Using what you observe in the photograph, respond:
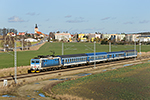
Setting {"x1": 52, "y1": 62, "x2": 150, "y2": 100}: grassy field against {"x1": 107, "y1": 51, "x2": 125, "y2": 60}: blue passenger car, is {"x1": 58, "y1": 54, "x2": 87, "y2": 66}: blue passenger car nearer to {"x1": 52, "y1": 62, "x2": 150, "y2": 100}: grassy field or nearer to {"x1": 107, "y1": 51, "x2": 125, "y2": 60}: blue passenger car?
{"x1": 107, "y1": 51, "x2": 125, "y2": 60}: blue passenger car

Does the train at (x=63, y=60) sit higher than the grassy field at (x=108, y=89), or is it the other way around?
the train at (x=63, y=60)

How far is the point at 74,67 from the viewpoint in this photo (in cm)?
5547

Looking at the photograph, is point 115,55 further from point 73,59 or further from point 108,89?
point 108,89

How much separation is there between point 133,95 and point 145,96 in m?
1.71

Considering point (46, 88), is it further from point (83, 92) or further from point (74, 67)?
point (74, 67)

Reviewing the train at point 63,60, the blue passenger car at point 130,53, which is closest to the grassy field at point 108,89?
the train at point 63,60

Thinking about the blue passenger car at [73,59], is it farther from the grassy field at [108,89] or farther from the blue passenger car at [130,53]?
the blue passenger car at [130,53]

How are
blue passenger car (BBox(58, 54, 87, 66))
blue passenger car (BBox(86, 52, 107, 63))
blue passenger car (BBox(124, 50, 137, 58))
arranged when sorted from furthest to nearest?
blue passenger car (BBox(124, 50, 137, 58))
blue passenger car (BBox(86, 52, 107, 63))
blue passenger car (BBox(58, 54, 87, 66))

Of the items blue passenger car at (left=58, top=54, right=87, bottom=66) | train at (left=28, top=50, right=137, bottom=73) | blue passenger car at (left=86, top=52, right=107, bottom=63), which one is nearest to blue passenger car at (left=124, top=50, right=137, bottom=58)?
train at (left=28, top=50, right=137, bottom=73)

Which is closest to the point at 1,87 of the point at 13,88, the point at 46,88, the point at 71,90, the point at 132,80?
the point at 13,88

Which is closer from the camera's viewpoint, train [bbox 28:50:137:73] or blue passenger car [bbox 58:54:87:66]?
train [bbox 28:50:137:73]

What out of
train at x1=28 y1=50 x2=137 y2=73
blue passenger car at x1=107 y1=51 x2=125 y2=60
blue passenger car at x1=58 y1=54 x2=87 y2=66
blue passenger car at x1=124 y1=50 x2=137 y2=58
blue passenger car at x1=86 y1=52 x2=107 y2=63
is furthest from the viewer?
blue passenger car at x1=124 y1=50 x2=137 y2=58

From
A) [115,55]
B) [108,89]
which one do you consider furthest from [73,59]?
[108,89]

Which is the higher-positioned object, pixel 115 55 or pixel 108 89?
pixel 115 55
